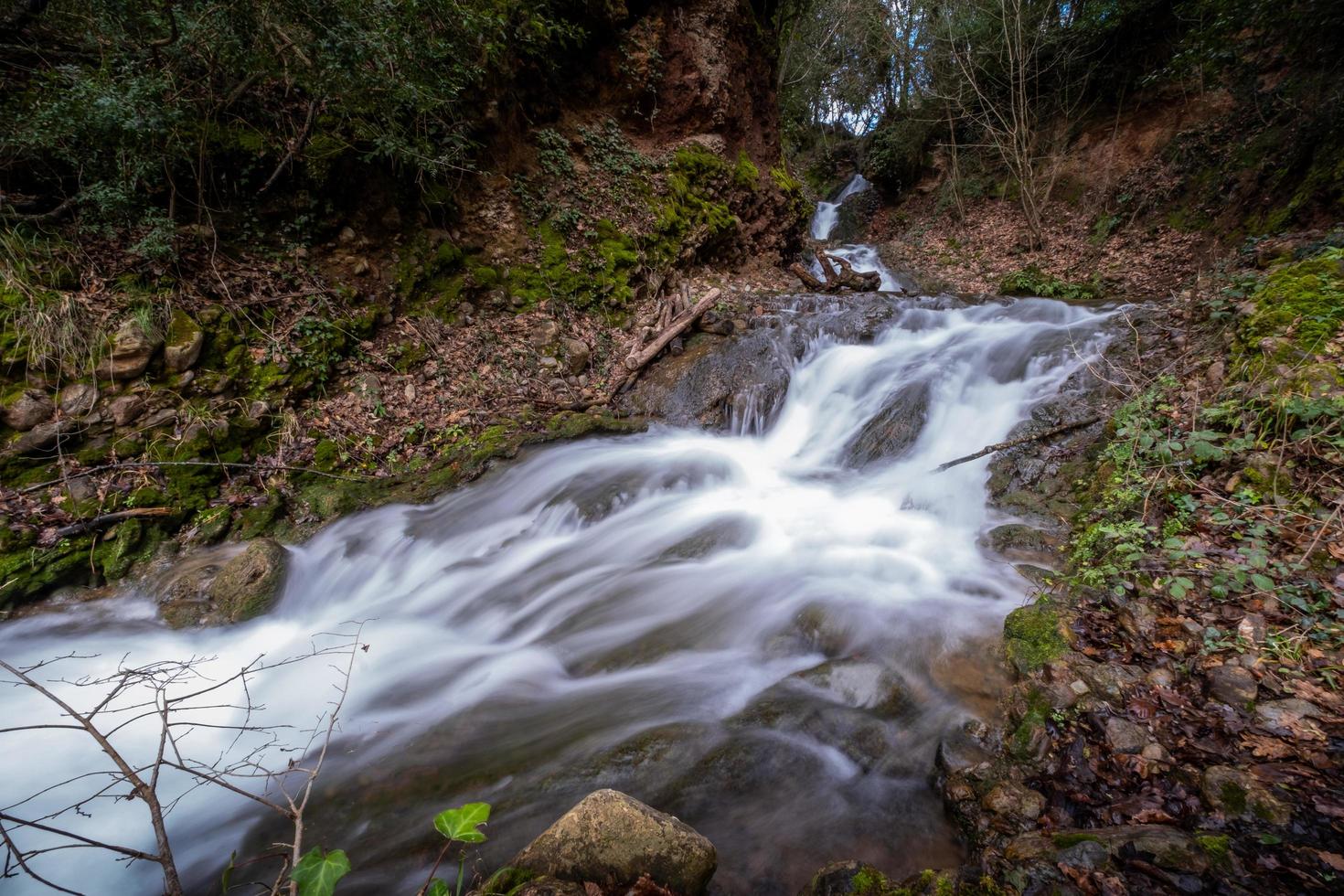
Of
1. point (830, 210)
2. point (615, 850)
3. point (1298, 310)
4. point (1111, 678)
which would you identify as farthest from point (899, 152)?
point (615, 850)

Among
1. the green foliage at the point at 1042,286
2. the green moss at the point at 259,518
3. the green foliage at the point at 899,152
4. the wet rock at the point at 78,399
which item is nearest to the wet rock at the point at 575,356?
the green moss at the point at 259,518

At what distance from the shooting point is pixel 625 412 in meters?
6.64

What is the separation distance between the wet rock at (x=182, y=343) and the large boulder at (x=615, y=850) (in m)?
5.29

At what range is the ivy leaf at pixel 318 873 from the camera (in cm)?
142

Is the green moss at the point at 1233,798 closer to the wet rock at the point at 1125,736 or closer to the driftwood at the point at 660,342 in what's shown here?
the wet rock at the point at 1125,736

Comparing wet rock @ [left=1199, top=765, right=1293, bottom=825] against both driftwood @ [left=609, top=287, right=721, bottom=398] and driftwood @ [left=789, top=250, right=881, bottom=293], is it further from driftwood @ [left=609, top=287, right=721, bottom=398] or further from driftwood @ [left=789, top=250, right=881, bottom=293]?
driftwood @ [left=789, top=250, right=881, bottom=293]

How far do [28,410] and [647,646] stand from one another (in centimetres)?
520

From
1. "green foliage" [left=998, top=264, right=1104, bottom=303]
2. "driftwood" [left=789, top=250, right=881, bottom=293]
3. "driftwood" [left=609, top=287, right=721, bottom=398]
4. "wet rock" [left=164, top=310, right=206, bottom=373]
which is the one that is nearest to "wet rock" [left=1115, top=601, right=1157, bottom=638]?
"driftwood" [left=609, top=287, right=721, bottom=398]

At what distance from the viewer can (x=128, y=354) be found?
175 inches

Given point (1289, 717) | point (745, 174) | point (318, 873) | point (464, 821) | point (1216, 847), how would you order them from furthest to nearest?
point (745, 174)
point (1289, 717)
point (1216, 847)
point (464, 821)
point (318, 873)

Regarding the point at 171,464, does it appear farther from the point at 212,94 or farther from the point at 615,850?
the point at 615,850

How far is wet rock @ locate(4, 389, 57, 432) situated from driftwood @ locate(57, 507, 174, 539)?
87cm

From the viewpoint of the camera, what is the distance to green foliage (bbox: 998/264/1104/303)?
31.8 feet

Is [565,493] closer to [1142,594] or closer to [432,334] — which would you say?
[432,334]
